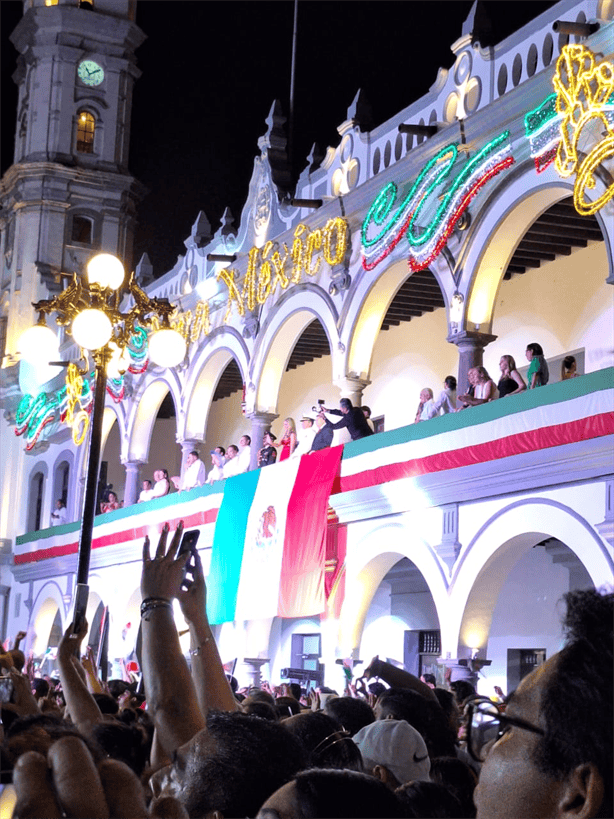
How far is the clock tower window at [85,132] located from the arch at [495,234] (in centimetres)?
2080

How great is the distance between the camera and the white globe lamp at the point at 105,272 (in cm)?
1077

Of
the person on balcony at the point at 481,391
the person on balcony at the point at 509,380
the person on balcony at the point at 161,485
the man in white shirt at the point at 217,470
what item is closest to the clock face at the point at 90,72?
the person on balcony at the point at 161,485

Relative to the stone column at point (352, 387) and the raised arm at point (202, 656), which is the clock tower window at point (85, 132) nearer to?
the stone column at point (352, 387)

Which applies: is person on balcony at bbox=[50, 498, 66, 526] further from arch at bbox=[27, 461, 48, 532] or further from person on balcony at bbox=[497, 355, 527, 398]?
person on balcony at bbox=[497, 355, 527, 398]

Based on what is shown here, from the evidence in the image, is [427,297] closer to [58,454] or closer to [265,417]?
[265,417]

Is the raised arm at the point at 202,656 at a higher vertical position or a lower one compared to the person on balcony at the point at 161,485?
lower

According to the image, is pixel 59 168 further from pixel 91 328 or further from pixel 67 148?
pixel 91 328

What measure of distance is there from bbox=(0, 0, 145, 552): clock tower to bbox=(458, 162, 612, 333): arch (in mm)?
18916

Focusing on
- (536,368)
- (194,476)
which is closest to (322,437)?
(536,368)

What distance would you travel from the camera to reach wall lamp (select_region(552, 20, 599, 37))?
43.6ft

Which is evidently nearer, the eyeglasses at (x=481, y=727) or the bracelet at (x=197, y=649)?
the eyeglasses at (x=481, y=727)

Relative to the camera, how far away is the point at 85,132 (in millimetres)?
34125

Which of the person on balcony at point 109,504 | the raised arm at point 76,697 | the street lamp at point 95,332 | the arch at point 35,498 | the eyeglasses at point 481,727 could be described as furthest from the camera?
the arch at point 35,498

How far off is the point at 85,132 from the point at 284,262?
51.9ft
